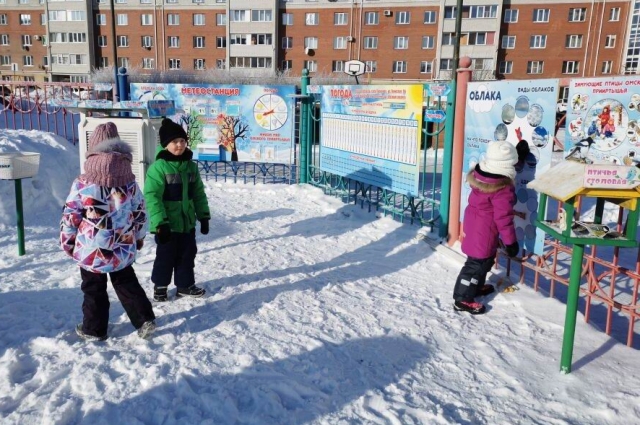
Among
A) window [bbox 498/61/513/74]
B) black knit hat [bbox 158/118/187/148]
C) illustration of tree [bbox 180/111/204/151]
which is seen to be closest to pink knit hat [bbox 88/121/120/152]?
Answer: black knit hat [bbox 158/118/187/148]

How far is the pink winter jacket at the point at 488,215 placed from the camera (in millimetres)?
4133

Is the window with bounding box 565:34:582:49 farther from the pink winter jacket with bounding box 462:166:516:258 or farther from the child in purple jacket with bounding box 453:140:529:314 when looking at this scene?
the pink winter jacket with bounding box 462:166:516:258

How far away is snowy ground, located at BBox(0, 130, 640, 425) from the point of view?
2.85 metres

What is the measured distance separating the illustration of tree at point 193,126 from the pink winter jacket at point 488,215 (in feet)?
22.1

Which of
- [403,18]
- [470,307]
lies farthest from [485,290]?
[403,18]

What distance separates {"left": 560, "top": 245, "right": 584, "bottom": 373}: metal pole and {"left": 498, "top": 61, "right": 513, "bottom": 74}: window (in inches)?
1851

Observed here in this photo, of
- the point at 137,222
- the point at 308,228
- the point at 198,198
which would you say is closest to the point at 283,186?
the point at 308,228

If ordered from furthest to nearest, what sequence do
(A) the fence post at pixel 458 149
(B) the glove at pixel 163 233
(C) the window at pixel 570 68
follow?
1. (C) the window at pixel 570 68
2. (A) the fence post at pixel 458 149
3. (B) the glove at pixel 163 233

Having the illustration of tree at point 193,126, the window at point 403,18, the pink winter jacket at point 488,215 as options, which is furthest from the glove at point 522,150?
the window at point 403,18

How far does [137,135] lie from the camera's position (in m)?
6.20

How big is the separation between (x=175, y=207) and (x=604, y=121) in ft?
11.3

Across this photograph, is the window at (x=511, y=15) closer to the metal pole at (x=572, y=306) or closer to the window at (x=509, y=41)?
the window at (x=509, y=41)

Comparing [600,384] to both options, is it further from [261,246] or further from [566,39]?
[566,39]

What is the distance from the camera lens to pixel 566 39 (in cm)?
4466
